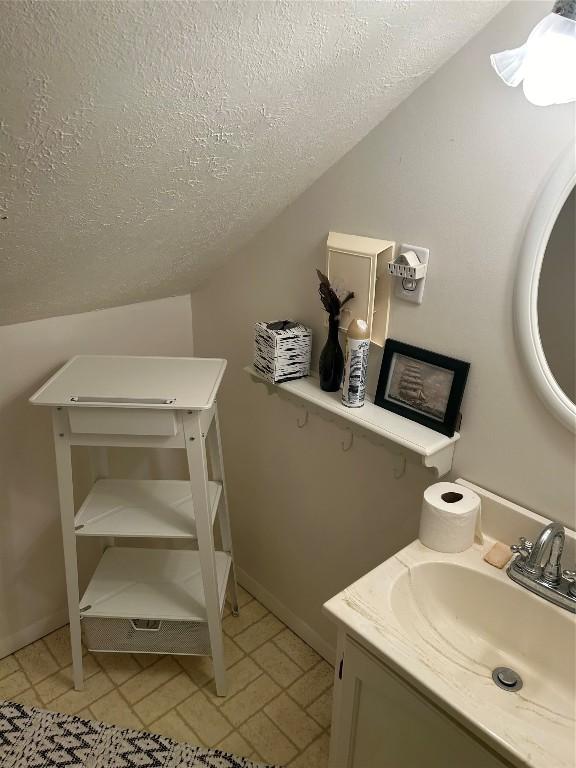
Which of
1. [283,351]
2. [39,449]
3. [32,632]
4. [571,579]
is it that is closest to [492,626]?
[571,579]

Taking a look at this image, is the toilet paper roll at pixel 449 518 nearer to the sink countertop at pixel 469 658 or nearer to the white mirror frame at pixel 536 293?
the sink countertop at pixel 469 658

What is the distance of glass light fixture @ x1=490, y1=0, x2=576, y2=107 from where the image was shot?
2.83 feet

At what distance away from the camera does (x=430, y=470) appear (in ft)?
4.58

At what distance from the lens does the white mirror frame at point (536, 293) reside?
102 centimetres

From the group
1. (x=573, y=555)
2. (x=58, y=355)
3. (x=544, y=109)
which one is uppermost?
(x=544, y=109)

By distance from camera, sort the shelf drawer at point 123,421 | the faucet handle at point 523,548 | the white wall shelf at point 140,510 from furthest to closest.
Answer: the white wall shelf at point 140,510 → the shelf drawer at point 123,421 → the faucet handle at point 523,548

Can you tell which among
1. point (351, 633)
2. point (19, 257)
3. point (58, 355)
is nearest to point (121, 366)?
point (58, 355)

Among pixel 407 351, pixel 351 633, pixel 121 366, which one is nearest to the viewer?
pixel 351 633

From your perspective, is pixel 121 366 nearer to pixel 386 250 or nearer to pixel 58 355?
pixel 58 355

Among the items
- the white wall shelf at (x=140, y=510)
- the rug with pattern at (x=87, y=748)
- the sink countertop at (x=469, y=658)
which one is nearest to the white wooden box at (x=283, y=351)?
the white wall shelf at (x=140, y=510)

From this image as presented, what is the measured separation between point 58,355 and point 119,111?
0.99 metres

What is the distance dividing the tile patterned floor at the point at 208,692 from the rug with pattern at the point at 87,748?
0.03 metres

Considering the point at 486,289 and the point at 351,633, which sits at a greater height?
the point at 486,289

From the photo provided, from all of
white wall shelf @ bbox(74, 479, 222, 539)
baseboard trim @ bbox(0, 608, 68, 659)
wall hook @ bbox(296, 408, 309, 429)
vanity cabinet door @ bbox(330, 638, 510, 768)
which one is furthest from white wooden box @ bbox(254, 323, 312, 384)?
baseboard trim @ bbox(0, 608, 68, 659)
